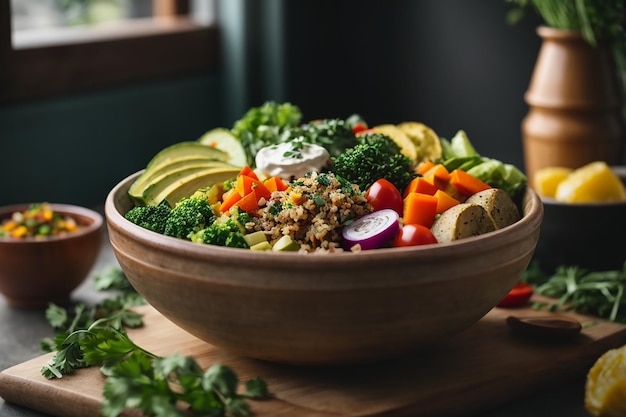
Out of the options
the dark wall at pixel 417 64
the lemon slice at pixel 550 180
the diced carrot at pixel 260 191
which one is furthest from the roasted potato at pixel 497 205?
the dark wall at pixel 417 64

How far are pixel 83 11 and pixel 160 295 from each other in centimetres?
246

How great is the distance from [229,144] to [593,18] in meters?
1.48

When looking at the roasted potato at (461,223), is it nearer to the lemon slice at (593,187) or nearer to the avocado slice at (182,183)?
the avocado slice at (182,183)

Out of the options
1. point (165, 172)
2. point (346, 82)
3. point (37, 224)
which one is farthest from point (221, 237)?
point (346, 82)

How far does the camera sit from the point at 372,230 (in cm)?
185

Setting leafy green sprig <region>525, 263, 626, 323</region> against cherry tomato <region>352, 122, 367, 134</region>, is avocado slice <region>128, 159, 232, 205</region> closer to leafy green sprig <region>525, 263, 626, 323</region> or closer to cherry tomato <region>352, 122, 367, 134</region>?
cherry tomato <region>352, 122, 367, 134</region>

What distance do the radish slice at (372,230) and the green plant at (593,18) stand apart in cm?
161

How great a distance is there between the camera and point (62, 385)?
1.84 metres

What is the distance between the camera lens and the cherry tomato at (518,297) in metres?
2.35

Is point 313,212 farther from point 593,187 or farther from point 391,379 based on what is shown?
point 593,187

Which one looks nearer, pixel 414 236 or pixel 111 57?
pixel 414 236

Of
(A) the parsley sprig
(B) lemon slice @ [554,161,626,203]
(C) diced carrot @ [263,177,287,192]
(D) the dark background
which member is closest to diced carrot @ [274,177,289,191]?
(C) diced carrot @ [263,177,287,192]

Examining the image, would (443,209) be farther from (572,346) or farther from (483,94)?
(483,94)

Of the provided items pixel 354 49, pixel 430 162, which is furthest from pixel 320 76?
pixel 430 162
